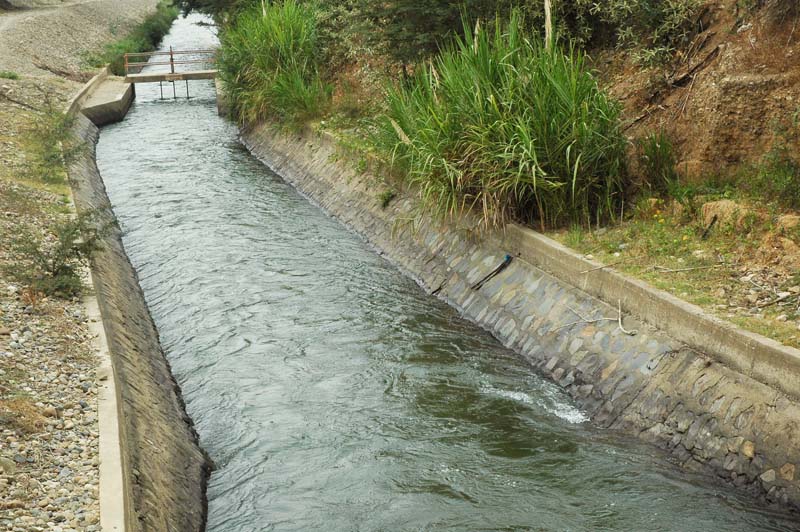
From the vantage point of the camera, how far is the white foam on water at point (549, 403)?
27.5ft

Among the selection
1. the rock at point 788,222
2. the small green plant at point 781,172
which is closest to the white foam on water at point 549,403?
the rock at point 788,222

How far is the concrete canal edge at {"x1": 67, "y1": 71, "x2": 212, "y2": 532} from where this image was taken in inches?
241

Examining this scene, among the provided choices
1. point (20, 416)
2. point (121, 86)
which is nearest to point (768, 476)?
point (20, 416)

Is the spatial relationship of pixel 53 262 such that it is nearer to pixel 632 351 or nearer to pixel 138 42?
pixel 632 351

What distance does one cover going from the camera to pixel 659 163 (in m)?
10.5

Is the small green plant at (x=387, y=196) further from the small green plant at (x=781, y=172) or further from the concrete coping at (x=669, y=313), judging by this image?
the small green plant at (x=781, y=172)

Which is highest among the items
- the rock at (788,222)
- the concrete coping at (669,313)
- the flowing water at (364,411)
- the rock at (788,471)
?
the rock at (788,222)

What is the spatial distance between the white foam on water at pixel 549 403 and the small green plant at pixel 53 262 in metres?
4.39

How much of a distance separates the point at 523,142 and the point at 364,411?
354cm

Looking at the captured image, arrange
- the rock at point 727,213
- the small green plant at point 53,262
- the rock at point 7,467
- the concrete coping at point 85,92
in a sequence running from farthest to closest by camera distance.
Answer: the concrete coping at point 85,92 < the small green plant at point 53,262 < the rock at point 727,213 < the rock at point 7,467

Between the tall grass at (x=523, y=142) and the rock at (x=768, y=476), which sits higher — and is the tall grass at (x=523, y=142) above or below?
above

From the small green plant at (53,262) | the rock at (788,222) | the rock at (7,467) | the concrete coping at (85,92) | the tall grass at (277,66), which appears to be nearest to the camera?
the rock at (7,467)

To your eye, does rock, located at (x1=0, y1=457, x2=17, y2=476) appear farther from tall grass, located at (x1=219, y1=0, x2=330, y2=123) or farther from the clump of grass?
tall grass, located at (x1=219, y1=0, x2=330, y2=123)

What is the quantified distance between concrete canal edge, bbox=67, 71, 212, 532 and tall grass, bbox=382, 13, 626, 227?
373cm
